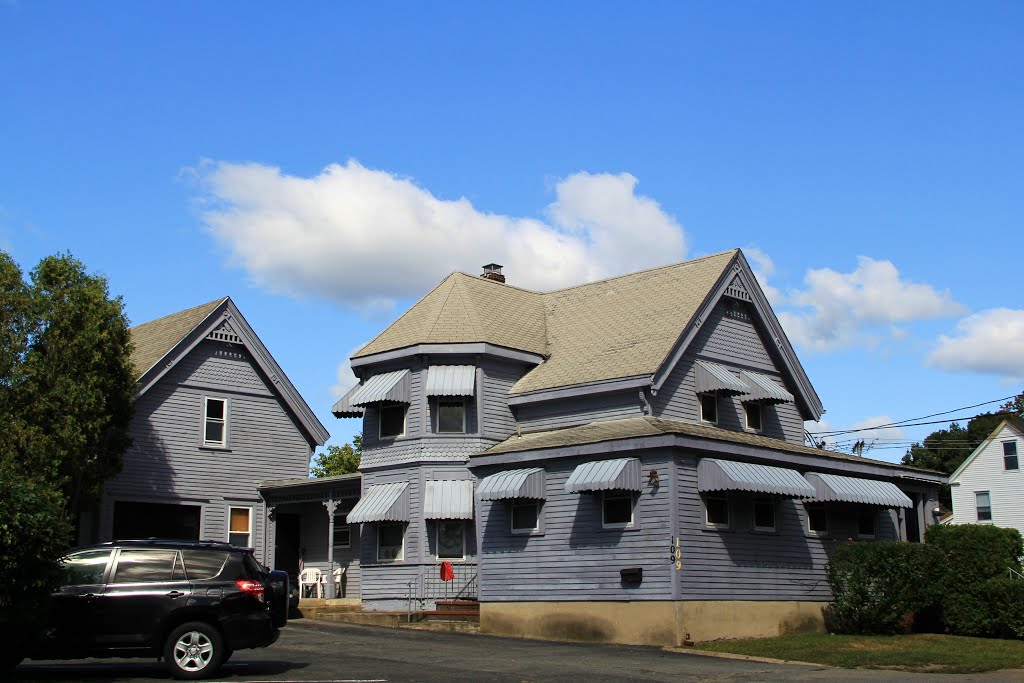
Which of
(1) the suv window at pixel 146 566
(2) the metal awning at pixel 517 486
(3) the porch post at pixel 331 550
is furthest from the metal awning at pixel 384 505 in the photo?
(1) the suv window at pixel 146 566

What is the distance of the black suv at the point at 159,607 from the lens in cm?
1586

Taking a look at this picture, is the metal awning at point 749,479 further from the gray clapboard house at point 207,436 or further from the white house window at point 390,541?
the gray clapboard house at point 207,436

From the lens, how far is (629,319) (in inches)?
1276

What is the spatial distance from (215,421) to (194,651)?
2103 cm

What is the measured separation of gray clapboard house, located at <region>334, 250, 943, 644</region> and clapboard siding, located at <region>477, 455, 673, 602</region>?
0.05 m

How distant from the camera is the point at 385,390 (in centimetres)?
3241

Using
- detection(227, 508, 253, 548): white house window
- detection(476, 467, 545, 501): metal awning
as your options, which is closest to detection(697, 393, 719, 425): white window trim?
detection(476, 467, 545, 501): metal awning

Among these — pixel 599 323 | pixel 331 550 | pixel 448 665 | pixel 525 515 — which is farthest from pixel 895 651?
pixel 331 550

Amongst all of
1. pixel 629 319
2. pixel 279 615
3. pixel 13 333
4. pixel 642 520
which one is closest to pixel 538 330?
pixel 629 319

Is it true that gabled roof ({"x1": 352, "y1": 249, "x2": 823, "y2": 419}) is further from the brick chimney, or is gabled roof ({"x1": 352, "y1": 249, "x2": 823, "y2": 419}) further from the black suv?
the black suv

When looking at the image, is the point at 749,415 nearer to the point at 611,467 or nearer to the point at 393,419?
the point at 611,467

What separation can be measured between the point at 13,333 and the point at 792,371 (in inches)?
847

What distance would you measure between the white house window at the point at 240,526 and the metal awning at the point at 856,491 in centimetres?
1820

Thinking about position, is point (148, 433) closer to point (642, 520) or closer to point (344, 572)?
point (344, 572)
